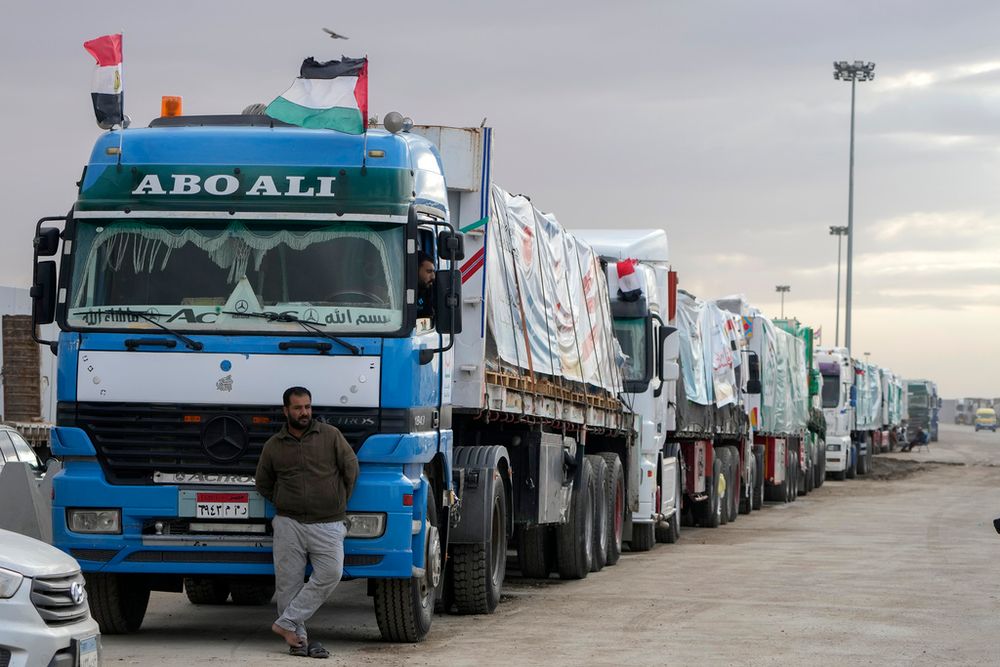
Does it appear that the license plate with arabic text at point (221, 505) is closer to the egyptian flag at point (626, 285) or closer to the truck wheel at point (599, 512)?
the truck wheel at point (599, 512)

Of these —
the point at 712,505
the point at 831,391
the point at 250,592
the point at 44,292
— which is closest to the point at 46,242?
the point at 44,292

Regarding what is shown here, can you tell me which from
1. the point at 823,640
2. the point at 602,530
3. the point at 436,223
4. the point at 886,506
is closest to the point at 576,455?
the point at 602,530

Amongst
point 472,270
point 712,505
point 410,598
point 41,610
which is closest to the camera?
point 41,610

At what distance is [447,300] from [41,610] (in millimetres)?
4141

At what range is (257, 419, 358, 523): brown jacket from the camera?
1027 cm

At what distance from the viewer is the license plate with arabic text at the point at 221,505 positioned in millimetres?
10609

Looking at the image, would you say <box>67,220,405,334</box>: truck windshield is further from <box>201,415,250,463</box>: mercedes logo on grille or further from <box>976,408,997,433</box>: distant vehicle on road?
<box>976,408,997,433</box>: distant vehicle on road

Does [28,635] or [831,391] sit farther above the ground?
[831,391]

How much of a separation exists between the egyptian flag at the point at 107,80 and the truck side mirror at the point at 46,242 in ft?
3.32

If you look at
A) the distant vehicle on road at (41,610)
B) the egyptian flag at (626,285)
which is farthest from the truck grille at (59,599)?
the egyptian flag at (626,285)

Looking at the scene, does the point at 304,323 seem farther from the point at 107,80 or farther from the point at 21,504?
the point at 21,504

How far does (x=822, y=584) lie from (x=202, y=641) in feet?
23.7

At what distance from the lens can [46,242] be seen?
10.6 metres

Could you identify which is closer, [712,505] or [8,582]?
[8,582]
